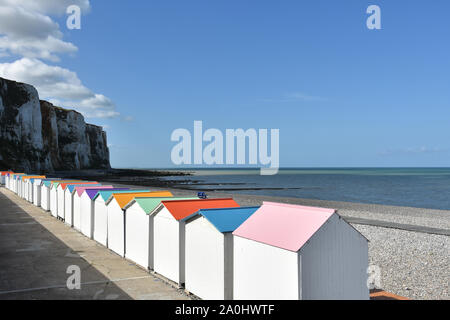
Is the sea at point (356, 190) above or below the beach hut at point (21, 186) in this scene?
below

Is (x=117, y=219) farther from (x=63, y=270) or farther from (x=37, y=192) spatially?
(x=37, y=192)

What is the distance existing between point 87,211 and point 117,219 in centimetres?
426

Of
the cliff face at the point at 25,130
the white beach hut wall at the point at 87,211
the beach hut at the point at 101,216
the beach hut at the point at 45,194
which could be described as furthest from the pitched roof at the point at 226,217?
the cliff face at the point at 25,130

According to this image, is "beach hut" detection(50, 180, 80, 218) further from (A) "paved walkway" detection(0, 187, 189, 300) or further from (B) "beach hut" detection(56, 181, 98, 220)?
(A) "paved walkway" detection(0, 187, 189, 300)

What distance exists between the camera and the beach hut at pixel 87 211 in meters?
17.0

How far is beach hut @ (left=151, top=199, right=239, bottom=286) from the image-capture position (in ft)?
33.0

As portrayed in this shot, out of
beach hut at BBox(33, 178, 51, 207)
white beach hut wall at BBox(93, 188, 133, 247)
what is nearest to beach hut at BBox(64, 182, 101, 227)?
white beach hut wall at BBox(93, 188, 133, 247)

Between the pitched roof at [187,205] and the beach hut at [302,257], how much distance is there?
115 inches

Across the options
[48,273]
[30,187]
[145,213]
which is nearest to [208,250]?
[145,213]

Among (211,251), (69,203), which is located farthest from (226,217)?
(69,203)

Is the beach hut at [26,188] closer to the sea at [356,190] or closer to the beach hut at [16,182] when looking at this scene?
the beach hut at [16,182]

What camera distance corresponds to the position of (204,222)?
29.9 ft

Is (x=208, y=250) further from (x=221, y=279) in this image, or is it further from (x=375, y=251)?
(x=375, y=251)
